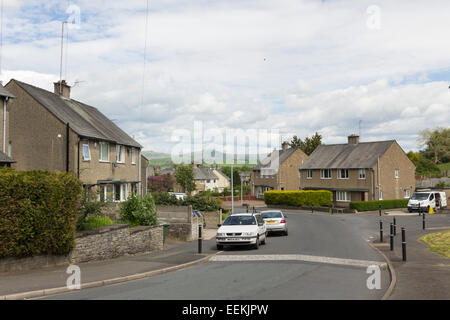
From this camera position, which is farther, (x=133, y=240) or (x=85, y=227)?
(x=133, y=240)

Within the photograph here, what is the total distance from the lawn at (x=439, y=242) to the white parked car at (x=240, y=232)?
744 cm

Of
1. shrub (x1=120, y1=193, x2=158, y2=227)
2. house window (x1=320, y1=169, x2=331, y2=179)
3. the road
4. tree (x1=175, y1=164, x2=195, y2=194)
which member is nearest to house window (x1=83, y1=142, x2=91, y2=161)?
shrub (x1=120, y1=193, x2=158, y2=227)

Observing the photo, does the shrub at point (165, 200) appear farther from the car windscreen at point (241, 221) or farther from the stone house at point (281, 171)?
the stone house at point (281, 171)

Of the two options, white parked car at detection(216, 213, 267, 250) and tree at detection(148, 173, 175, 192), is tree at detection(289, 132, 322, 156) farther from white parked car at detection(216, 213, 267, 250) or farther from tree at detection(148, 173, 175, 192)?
white parked car at detection(216, 213, 267, 250)

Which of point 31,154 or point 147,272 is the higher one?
point 31,154

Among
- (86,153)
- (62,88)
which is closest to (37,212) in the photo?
(86,153)

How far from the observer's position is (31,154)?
26062 millimetres

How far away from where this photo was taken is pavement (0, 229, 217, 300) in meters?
10.7

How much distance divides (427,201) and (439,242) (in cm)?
2829

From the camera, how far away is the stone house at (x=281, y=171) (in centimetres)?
7419

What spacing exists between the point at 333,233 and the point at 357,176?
3324 centimetres

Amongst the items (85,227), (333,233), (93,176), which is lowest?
(333,233)

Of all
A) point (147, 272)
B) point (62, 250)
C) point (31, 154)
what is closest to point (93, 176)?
point (31, 154)
